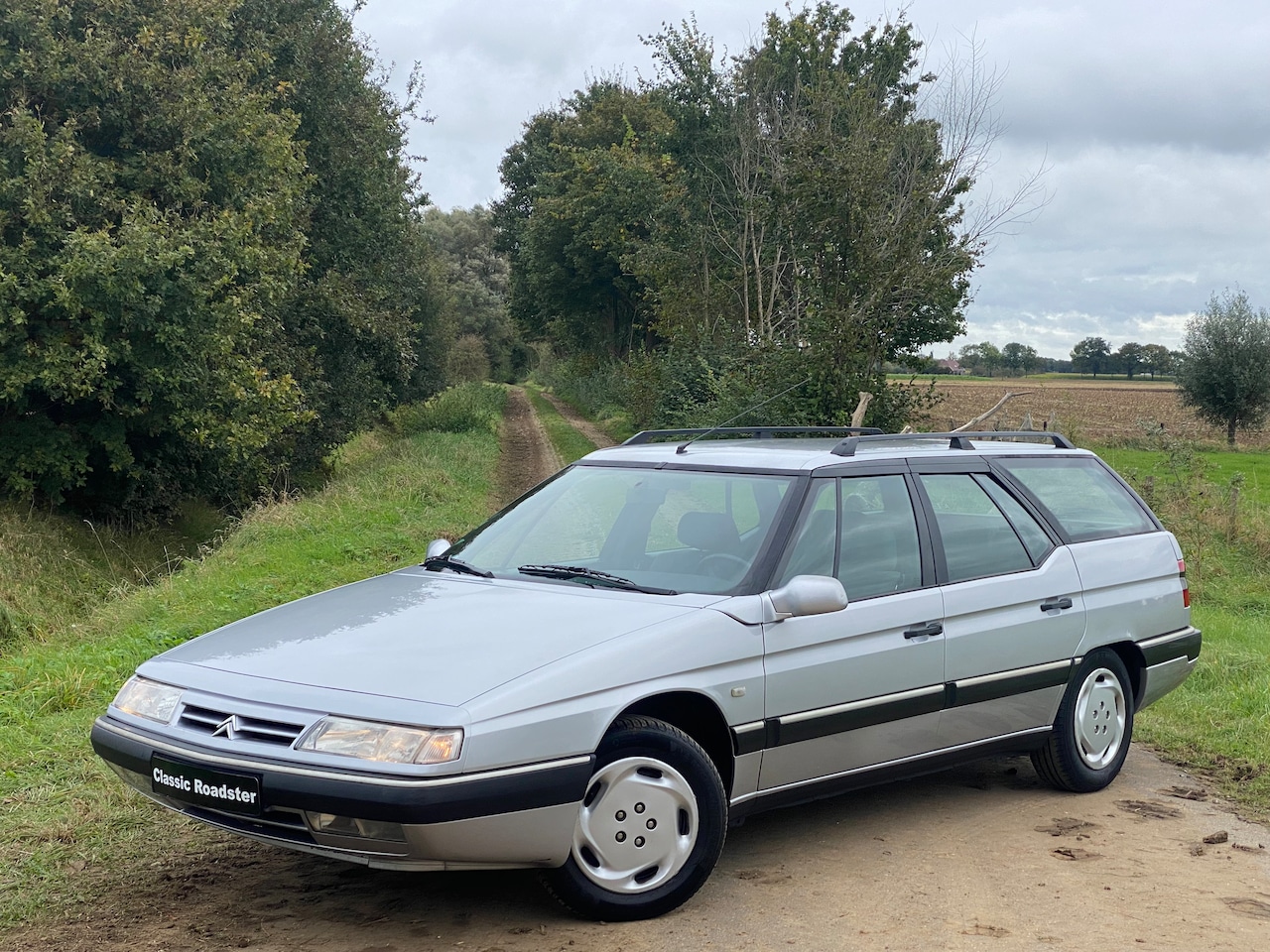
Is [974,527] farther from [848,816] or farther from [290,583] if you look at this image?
[290,583]

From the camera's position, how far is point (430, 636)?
437 cm

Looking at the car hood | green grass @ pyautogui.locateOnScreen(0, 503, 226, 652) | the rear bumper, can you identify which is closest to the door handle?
the car hood

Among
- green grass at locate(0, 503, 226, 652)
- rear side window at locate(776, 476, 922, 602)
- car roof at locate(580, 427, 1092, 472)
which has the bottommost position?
green grass at locate(0, 503, 226, 652)

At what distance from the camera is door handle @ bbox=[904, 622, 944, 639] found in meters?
5.22

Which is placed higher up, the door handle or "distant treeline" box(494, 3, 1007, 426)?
"distant treeline" box(494, 3, 1007, 426)

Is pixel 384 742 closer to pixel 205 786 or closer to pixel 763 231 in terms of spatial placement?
pixel 205 786

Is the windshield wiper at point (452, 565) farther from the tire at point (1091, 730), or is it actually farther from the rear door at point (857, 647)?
the tire at point (1091, 730)

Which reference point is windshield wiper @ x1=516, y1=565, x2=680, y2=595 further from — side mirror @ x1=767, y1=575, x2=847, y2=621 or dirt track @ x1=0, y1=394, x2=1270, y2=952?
dirt track @ x1=0, y1=394, x2=1270, y2=952

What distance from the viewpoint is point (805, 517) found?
5.11 meters

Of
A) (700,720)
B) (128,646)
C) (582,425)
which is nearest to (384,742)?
(700,720)

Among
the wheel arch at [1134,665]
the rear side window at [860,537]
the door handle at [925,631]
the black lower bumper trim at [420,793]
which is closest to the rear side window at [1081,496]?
the wheel arch at [1134,665]

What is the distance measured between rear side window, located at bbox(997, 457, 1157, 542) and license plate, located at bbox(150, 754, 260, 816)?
402 centimetres

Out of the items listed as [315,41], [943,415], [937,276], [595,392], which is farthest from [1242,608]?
[595,392]

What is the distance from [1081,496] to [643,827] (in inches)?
138
